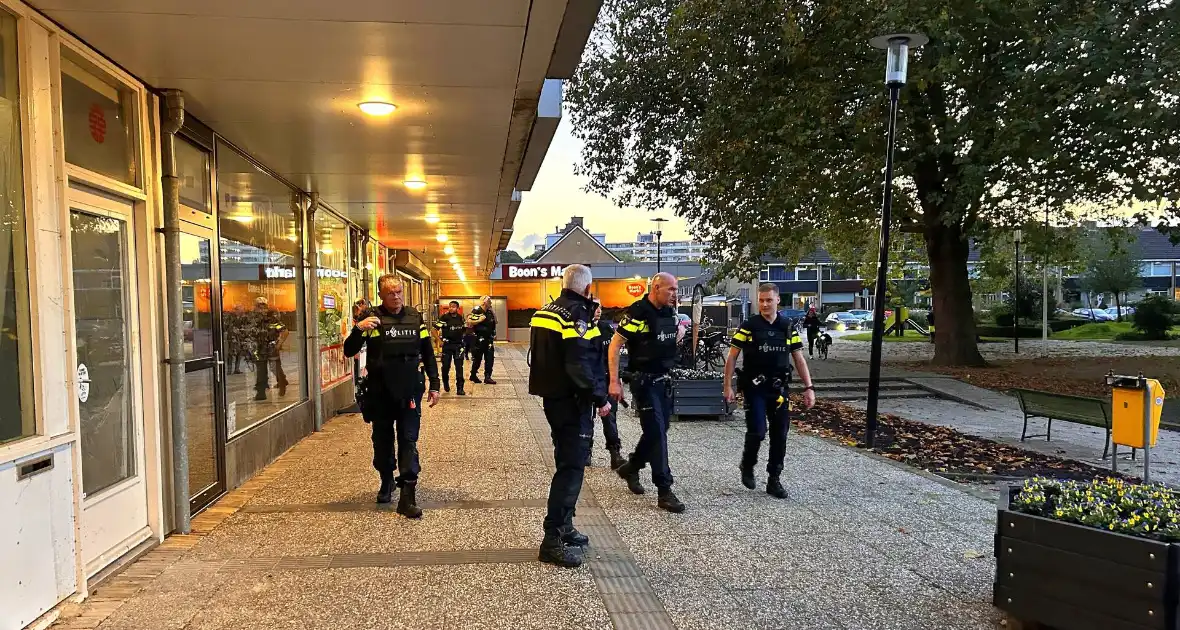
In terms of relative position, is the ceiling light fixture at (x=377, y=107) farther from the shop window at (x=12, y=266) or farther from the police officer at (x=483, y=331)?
the police officer at (x=483, y=331)

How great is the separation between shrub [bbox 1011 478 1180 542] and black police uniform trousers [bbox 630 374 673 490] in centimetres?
244

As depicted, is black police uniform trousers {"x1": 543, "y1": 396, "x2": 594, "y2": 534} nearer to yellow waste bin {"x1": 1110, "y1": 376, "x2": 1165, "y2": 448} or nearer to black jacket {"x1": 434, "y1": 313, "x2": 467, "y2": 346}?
yellow waste bin {"x1": 1110, "y1": 376, "x2": 1165, "y2": 448}

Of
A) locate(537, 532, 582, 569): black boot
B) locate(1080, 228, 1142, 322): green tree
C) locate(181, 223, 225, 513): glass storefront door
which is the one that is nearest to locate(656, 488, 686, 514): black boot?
locate(537, 532, 582, 569): black boot

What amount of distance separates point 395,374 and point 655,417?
1.97 meters

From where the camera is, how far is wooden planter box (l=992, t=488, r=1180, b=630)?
2975 mm

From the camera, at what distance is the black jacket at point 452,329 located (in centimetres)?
1359

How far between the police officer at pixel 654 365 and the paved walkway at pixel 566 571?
0.36 meters

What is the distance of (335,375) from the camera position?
10.8m

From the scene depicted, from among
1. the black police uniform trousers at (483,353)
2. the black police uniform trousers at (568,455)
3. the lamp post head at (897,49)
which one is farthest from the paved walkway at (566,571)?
the black police uniform trousers at (483,353)

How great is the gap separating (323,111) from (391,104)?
0.56m

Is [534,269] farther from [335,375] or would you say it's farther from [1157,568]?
[1157,568]

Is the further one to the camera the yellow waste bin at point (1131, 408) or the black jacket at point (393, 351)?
the yellow waste bin at point (1131, 408)

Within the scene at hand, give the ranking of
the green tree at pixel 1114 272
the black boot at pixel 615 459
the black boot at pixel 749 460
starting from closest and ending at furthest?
the black boot at pixel 749 460 → the black boot at pixel 615 459 → the green tree at pixel 1114 272

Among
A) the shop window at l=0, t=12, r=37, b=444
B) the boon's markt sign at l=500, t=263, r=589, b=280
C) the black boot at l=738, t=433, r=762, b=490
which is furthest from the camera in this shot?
the boon's markt sign at l=500, t=263, r=589, b=280
